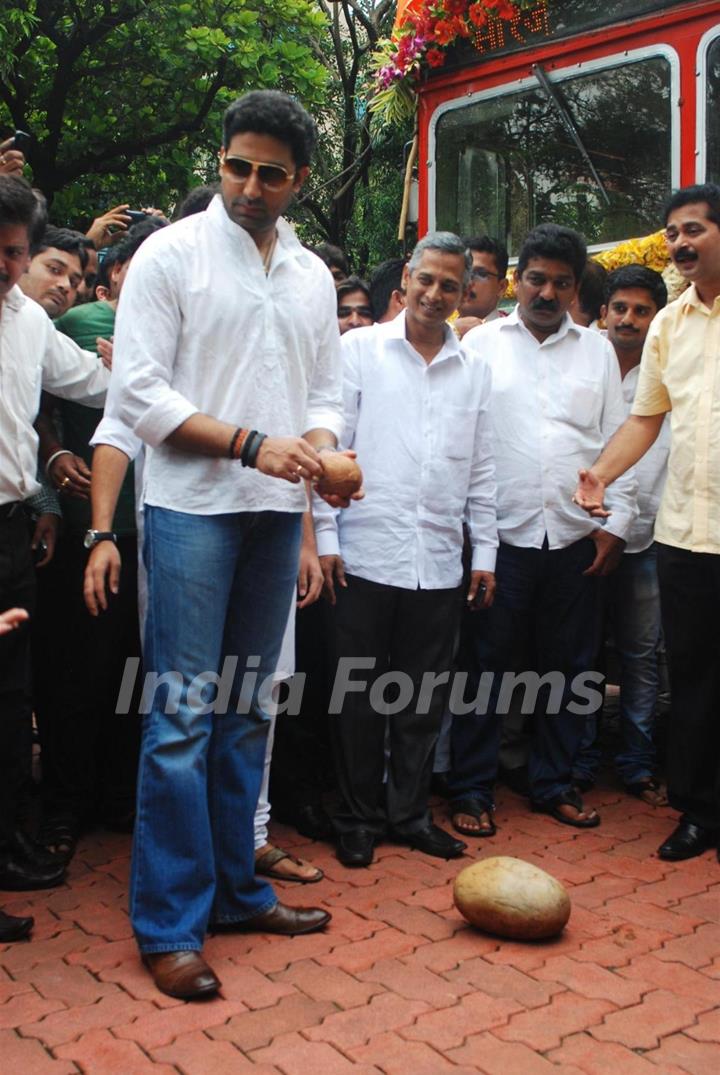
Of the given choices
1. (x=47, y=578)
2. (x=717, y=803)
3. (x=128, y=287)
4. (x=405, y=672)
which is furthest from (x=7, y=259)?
(x=717, y=803)

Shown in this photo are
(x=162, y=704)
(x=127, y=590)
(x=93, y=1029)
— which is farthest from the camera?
(x=127, y=590)

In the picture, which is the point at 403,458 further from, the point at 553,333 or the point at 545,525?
the point at 553,333

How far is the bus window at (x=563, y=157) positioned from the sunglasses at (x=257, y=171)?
267 cm

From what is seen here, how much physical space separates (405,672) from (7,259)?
1.89 m

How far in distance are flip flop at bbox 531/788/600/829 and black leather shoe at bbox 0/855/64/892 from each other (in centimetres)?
183

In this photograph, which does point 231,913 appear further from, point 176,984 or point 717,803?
point 717,803

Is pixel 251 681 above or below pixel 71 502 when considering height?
below

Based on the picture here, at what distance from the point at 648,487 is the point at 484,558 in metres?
0.98

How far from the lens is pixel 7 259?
3475 mm

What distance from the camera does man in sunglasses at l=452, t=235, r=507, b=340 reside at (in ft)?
18.3

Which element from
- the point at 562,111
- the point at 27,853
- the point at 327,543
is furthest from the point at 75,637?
the point at 562,111

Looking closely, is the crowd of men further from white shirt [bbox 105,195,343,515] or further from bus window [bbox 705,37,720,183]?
bus window [bbox 705,37,720,183]

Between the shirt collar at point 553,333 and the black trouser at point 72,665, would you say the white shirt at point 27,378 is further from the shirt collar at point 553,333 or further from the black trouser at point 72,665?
the shirt collar at point 553,333

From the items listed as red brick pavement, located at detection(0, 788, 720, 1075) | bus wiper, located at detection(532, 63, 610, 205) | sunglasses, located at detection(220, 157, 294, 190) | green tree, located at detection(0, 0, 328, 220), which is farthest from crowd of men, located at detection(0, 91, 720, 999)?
green tree, located at detection(0, 0, 328, 220)
